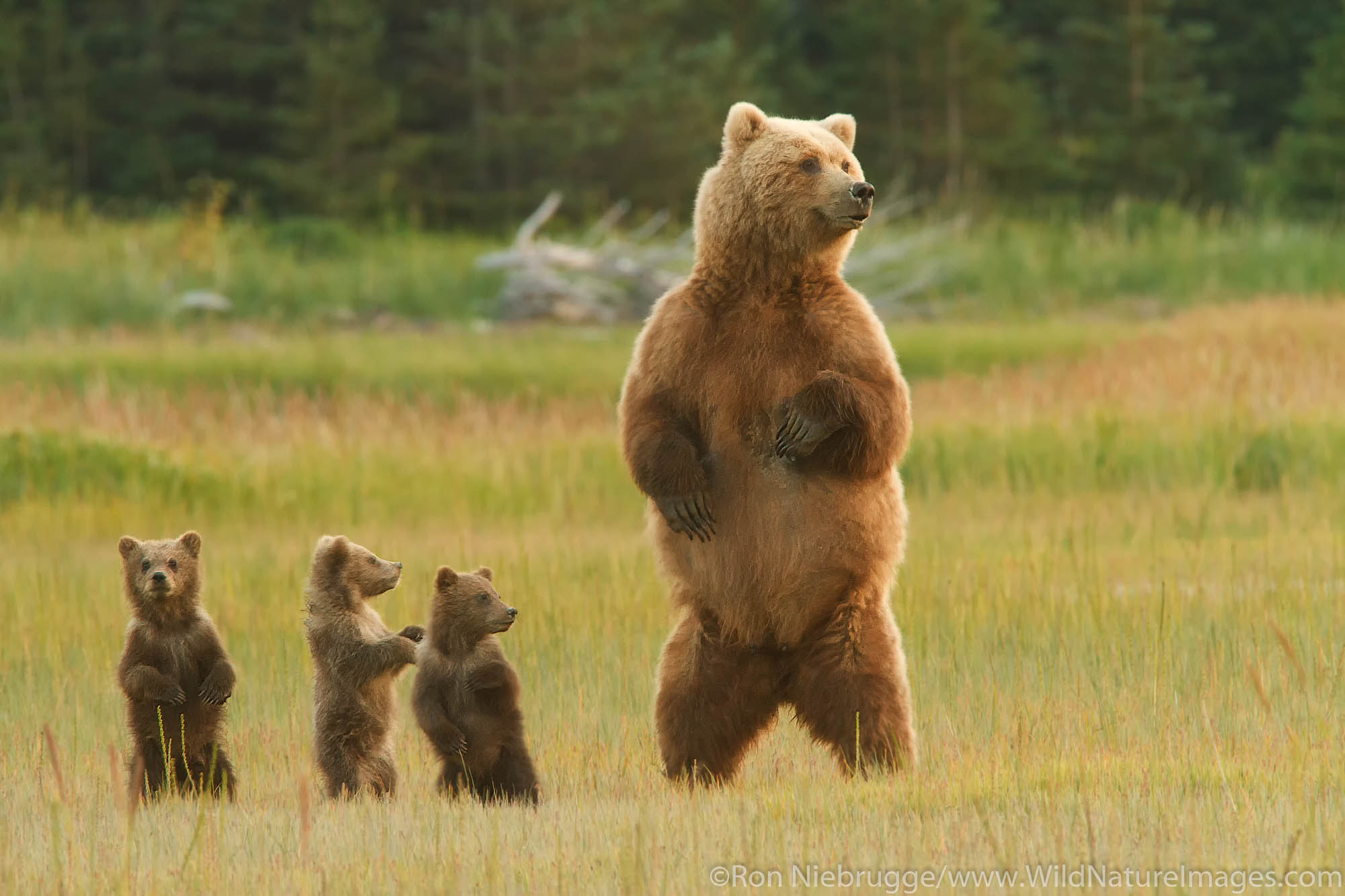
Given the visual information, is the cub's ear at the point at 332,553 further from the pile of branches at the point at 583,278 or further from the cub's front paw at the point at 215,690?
the pile of branches at the point at 583,278

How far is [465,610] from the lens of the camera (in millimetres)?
4777

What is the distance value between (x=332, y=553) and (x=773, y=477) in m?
1.25

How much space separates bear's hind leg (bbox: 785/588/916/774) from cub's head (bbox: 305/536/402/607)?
1.20 metres

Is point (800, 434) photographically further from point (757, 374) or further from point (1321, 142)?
point (1321, 142)

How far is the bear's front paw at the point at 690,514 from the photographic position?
15.3 feet

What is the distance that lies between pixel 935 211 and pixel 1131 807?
2489 cm

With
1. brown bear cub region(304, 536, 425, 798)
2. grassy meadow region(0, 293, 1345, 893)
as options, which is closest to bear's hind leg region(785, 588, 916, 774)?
grassy meadow region(0, 293, 1345, 893)

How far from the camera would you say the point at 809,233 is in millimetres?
4781

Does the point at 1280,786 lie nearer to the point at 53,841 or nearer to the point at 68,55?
the point at 53,841

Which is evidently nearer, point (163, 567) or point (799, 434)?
point (799, 434)

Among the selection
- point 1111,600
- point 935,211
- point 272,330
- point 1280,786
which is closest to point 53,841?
point 1280,786

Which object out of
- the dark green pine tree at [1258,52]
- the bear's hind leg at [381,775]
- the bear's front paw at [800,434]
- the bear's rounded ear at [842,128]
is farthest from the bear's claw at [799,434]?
the dark green pine tree at [1258,52]

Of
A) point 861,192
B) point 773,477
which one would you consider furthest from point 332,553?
point 861,192

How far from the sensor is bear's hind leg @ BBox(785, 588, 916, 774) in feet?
15.5
